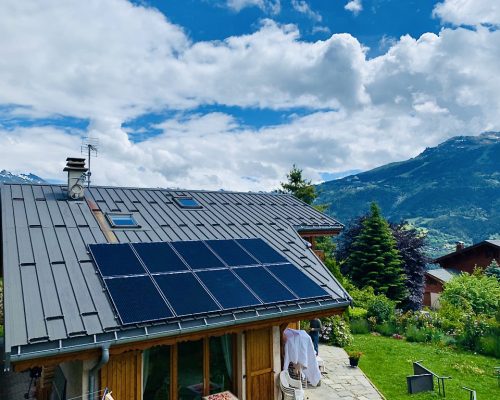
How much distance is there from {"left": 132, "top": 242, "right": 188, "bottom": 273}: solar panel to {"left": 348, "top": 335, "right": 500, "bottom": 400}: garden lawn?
295 inches

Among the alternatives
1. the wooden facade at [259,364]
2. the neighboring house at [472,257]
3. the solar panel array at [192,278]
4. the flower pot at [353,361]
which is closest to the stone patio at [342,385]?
the flower pot at [353,361]

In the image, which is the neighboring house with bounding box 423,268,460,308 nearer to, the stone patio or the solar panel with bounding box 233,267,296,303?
the stone patio

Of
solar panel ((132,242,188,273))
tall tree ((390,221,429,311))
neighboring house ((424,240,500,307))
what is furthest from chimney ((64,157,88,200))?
neighboring house ((424,240,500,307))

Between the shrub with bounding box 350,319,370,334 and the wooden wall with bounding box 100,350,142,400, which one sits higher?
the wooden wall with bounding box 100,350,142,400

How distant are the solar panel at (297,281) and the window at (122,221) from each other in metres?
4.11

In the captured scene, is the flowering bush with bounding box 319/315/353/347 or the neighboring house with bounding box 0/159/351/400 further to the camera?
the flowering bush with bounding box 319/315/353/347

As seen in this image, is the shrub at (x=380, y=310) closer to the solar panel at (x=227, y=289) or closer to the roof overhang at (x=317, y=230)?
the roof overhang at (x=317, y=230)

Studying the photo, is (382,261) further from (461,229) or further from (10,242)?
(461,229)

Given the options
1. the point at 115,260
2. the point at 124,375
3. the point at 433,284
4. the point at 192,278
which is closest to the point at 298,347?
the point at 192,278

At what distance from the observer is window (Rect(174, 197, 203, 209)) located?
13930mm

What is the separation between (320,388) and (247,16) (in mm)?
15321

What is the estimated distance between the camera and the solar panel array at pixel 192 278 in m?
7.85

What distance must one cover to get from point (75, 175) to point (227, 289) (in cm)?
645

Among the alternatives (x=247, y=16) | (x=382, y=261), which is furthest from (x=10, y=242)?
(x=382, y=261)
